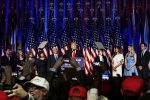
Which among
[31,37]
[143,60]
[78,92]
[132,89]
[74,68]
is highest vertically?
[132,89]

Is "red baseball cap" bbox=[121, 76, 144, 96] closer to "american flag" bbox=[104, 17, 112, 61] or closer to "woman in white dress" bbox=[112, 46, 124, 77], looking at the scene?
"woman in white dress" bbox=[112, 46, 124, 77]

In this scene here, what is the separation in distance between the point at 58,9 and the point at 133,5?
2.75 metres

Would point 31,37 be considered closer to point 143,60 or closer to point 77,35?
point 77,35

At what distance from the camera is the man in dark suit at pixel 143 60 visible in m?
11.9

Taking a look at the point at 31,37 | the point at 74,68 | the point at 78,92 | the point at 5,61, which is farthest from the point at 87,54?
the point at 78,92

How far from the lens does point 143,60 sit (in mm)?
12266

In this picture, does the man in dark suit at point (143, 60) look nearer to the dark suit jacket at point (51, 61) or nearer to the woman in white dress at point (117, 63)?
the woman in white dress at point (117, 63)

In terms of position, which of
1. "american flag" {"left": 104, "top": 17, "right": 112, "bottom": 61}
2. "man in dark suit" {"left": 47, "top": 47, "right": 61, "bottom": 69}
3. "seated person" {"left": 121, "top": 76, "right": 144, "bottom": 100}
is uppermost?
"seated person" {"left": 121, "top": 76, "right": 144, "bottom": 100}

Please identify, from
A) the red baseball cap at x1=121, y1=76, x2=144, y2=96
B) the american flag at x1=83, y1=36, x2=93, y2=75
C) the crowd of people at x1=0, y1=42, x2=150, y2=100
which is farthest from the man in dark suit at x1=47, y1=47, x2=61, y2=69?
the red baseball cap at x1=121, y1=76, x2=144, y2=96


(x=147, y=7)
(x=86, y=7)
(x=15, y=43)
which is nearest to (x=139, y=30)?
(x=147, y=7)

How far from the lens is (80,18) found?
1422 cm

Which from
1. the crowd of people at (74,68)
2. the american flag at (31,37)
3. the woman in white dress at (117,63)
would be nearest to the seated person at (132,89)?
the crowd of people at (74,68)

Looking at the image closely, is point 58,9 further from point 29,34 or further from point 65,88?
point 65,88

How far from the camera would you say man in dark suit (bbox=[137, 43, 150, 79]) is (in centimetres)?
1195
